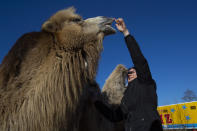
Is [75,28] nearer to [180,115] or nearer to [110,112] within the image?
[110,112]

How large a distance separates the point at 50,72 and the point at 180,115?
6.78 meters

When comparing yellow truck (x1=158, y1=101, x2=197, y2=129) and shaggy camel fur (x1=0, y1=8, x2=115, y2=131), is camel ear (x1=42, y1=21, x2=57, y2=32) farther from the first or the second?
yellow truck (x1=158, y1=101, x2=197, y2=129)

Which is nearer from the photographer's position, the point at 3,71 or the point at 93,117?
the point at 3,71

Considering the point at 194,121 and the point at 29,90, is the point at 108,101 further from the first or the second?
the point at 194,121

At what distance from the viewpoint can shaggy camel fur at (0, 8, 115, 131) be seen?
91.6 inches

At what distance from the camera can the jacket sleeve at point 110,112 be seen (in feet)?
11.7

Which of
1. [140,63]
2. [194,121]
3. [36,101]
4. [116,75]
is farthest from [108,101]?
[194,121]

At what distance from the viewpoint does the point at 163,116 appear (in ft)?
29.7

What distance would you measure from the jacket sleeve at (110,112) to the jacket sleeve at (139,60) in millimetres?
984

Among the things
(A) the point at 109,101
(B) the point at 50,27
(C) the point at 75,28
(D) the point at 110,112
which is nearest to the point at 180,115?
(A) the point at 109,101

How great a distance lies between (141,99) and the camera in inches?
109

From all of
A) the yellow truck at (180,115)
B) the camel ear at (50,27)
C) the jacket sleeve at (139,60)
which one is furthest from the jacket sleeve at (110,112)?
the yellow truck at (180,115)

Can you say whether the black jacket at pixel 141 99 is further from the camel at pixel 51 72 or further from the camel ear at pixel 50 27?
the camel ear at pixel 50 27

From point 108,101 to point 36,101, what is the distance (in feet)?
9.81
